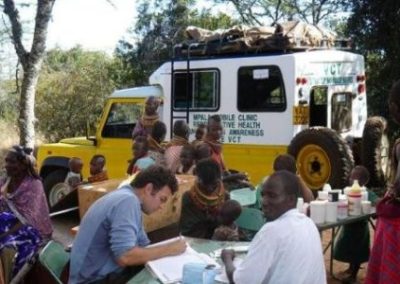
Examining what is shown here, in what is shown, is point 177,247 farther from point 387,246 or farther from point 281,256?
point 387,246

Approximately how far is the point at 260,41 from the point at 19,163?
428 centimetres

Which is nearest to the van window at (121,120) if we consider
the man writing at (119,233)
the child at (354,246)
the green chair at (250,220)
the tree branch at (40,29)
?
the tree branch at (40,29)

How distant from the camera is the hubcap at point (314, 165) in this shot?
764 centimetres

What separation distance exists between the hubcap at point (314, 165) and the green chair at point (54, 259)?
430 centimetres

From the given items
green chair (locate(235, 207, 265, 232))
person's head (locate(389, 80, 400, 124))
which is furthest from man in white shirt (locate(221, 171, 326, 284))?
green chair (locate(235, 207, 265, 232))

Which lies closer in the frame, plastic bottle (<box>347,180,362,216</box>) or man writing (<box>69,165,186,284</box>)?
man writing (<box>69,165,186,284</box>)

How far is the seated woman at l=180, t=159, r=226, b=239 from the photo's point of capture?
443 cm

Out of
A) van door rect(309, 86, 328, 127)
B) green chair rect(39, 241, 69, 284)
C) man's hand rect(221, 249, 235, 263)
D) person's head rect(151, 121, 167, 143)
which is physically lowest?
green chair rect(39, 241, 69, 284)

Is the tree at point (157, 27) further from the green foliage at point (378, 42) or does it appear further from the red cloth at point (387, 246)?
the red cloth at point (387, 246)

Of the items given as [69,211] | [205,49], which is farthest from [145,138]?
[205,49]

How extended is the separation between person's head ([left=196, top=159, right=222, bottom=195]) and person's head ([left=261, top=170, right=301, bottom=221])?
1.65 meters

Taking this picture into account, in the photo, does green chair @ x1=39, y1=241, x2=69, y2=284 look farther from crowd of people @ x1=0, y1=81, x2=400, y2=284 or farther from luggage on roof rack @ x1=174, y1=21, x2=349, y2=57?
luggage on roof rack @ x1=174, y1=21, x2=349, y2=57

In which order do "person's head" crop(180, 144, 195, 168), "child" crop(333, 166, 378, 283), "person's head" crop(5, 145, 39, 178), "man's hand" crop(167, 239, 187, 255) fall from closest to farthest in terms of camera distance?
1. "man's hand" crop(167, 239, 187, 255)
2. "person's head" crop(5, 145, 39, 178)
3. "child" crop(333, 166, 378, 283)
4. "person's head" crop(180, 144, 195, 168)

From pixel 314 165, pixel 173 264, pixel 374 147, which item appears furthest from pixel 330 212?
pixel 374 147
